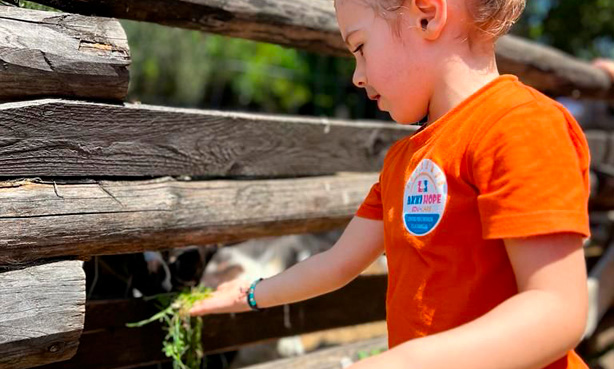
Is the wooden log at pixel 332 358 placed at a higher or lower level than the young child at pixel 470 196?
lower

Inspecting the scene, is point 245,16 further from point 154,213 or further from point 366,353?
point 366,353

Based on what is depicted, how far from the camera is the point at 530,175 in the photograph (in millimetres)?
1174

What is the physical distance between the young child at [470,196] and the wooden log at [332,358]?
136 cm

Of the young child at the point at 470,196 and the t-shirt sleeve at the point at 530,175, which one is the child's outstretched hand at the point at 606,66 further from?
the t-shirt sleeve at the point at 530,175

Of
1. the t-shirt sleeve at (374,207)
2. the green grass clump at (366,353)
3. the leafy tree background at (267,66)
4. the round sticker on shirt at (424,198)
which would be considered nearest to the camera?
the round sticker on shirt at (424,198)

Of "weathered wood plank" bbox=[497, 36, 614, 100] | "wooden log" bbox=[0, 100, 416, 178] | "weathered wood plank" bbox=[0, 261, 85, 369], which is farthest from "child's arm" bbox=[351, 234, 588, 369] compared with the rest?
"weathered wood plank" bbox=[497, 36, 614, 100]

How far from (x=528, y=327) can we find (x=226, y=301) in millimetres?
1079

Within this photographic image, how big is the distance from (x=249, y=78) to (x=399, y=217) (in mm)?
12711

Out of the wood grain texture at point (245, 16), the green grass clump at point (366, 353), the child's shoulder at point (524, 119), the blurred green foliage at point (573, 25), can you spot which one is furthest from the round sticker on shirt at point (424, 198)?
the blurred green foliage at point (573, 25)

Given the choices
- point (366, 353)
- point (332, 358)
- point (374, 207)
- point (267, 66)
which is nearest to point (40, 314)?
point (374, 207)

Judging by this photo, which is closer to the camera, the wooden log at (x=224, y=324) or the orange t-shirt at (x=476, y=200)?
the orange t-shirt at (x=476, y=200)

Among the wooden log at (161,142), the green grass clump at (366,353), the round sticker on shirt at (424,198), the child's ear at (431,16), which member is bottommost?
the green grass clump at (366,353)

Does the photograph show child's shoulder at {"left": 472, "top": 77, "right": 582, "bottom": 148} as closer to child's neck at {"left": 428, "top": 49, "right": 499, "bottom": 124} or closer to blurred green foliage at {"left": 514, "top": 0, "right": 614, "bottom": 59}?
child's neck at {"left": 428, "top": 49, "right": 499, "bottom": 124}

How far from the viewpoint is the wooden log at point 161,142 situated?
193 centimetres
